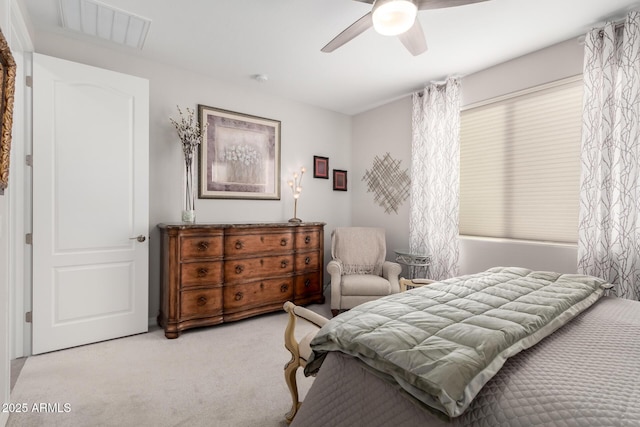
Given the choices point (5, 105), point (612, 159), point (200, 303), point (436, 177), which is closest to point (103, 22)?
point (5, 105)

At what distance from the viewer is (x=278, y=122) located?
4.00m

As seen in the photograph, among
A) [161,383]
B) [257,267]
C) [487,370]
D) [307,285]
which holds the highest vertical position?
[487,370]

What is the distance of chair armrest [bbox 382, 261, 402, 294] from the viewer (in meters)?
3.43

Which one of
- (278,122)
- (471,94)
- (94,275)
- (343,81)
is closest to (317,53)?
(343,81)

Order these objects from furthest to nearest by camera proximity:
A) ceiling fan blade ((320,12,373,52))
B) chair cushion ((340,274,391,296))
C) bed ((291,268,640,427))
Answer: chair cushion ((340,274,391,296)), ceiling fan blade ((320,12,373,52)), bed ((291,268,640,427))

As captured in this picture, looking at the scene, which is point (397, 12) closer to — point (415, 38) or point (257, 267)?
point (415, 38)

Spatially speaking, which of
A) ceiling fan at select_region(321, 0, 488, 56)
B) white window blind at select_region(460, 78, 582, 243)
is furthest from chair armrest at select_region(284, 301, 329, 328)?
white window blind at select_region(460, 78, 582, 243)

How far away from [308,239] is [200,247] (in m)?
1.29

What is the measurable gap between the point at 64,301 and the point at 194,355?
1.18 m

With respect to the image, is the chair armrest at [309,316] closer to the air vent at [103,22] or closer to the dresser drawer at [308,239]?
the dresser drawer at [308,239]

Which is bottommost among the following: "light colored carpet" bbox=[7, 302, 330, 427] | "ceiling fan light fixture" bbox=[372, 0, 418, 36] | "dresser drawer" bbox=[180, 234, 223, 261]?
"light colored carpet" bbox=[7, 302, 330, 427]

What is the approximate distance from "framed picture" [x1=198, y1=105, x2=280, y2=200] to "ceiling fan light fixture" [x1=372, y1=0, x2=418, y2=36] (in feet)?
7.34

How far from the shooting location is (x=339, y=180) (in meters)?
4.71

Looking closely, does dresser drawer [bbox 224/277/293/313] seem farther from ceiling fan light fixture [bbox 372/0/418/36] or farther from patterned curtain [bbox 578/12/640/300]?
patterned curtain [bbox 578/12/640/300]
